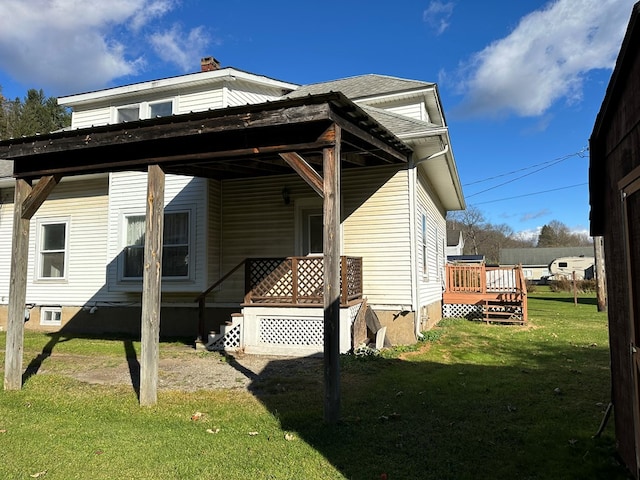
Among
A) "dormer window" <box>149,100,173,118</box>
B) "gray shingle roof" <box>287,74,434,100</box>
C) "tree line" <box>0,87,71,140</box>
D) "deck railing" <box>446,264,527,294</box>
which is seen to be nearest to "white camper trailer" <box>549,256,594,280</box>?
"deck railing" <box>446,264,527,294</box>

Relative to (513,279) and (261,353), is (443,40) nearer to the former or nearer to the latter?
(513,279)

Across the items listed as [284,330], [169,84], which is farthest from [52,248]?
[284,330]

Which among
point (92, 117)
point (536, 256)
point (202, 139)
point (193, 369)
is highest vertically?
point (92, 117)

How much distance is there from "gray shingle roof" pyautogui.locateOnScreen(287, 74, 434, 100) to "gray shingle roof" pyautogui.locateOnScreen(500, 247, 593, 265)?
179 ft

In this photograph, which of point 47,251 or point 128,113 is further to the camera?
point 47,251

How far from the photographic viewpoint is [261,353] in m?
8.21

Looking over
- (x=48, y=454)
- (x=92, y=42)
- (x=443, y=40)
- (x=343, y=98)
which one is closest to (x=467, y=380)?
(x=343, y=98)

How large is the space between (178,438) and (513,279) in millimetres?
13139

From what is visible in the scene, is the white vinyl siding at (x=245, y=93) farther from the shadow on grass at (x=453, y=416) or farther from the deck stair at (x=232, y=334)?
the shadow on grass at (x=453, y=416)

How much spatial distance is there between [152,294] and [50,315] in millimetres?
8852

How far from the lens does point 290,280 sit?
853 centimetres

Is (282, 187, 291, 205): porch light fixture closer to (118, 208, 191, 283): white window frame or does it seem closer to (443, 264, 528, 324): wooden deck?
(118, 208, 191, 283): white window frame

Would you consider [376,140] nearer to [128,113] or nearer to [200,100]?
[200,100]

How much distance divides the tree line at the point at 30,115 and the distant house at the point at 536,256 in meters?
56.1
